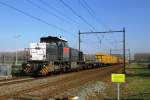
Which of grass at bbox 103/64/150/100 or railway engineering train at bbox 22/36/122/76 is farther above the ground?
railway engineering train at bbox 22/36/122/76

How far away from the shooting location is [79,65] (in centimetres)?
4650

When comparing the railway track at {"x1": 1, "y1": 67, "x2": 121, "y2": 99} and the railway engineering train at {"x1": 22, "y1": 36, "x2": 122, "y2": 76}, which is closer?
the railway track at {"x1": 1, "y1": 67, "x2": 121, "y2": 99}

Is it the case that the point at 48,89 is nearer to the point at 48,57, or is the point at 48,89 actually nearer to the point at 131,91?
the point at 131,91

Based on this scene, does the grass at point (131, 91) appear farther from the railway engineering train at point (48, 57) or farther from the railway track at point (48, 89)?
the railway engineering train at point (48, 57)

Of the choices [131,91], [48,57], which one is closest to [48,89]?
[131,91]

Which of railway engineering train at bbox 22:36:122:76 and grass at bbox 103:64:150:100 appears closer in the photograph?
grass at bbox 103:64:150:100

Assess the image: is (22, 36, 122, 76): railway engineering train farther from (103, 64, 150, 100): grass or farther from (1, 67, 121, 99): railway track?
(103, 64, 150, 100): grass

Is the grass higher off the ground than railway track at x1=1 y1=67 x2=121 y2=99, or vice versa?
railway track at x1=1 y1=67 x2=121 y2=99

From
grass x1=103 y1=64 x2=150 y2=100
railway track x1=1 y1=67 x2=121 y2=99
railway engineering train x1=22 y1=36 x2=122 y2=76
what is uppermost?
railway engineering train x1=22 y1=36 x2=122 y2=76

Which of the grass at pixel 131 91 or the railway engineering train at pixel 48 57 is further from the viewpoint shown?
the railway engineering train at pixel 48 57

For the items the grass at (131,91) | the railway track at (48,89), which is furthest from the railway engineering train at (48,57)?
the grass at (131,91)

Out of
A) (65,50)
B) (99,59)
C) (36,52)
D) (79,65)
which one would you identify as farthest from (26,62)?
(99,59)

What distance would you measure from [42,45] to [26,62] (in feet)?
8.32

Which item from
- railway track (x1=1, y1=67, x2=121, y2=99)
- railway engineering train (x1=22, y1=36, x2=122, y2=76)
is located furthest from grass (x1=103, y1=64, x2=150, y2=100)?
railway engineering train (x1=22, y1=36, x2=122, y2=76)
